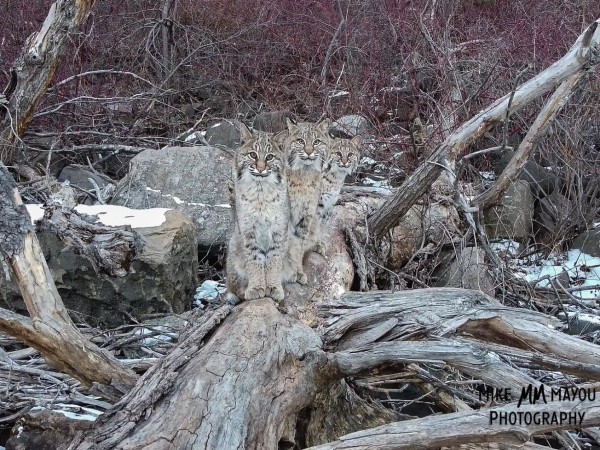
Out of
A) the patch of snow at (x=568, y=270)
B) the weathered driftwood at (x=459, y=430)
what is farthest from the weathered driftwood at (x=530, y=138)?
the weathered driftwood at (x=459, y=430)

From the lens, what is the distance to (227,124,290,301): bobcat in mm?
5055

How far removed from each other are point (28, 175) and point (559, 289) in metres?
5.97

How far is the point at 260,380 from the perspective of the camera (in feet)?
13.6

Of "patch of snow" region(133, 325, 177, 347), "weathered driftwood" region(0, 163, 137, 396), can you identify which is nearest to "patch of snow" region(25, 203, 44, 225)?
"patch of snow" region(133, 325, 177, 347)

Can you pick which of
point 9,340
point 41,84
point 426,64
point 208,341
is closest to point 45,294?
point 208,341

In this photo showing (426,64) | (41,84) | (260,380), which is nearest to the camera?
(260,380)

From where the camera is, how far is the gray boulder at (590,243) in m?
8.56

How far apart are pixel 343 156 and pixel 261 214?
1731mm

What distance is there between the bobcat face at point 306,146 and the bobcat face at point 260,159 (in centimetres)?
66

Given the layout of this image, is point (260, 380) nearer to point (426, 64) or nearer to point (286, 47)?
point (426, 64)

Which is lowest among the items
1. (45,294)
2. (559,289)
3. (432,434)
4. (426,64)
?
(559,289)

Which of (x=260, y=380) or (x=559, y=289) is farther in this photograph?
(x=559, y=289)

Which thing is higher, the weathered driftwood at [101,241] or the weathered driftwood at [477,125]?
the weathered driftwood at [477,125]

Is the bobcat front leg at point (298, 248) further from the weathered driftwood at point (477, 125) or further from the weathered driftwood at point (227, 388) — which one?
the weathered driftwood at point (477, 125)
